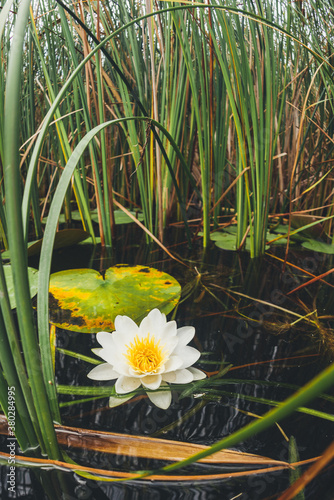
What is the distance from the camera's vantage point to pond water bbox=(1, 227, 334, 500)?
15.1 inches

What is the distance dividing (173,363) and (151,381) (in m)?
0.05

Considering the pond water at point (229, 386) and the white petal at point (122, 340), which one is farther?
the white petal at point (122, 340)

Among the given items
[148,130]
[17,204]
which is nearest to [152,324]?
[17,204]

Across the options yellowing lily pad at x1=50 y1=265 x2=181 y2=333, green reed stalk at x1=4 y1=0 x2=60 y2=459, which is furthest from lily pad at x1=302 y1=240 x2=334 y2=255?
green reed stalk at x1=4 y1=0 x2=60 y2=459

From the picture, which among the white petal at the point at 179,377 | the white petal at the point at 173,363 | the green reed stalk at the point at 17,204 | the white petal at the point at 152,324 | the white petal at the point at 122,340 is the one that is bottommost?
the white petal at the point at 179,377

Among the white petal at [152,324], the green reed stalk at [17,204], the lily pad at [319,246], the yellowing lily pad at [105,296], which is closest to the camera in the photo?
the green reed stalk at [17,204]

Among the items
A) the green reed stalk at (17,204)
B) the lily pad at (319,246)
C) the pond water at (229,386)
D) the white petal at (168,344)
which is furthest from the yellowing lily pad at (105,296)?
the lily pad at (319,246)

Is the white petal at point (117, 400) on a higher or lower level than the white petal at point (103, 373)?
lower

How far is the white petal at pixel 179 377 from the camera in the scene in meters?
0.53

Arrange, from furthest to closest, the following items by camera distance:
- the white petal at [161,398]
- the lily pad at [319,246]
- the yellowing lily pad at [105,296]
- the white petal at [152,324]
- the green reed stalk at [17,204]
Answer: the lily pad at [319,246] < the yellowing lily pad at [105,296] < the white petal at [152,324] < the white petal at [161,398] < the green reed stalk at [17,204]

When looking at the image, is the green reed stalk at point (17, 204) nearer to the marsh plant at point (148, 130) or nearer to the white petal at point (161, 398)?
the marsh plant at point (148, 130)

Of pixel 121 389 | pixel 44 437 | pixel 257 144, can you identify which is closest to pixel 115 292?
pixel 121 389

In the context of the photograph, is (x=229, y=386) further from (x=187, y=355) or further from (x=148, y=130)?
(x=148, y=130)

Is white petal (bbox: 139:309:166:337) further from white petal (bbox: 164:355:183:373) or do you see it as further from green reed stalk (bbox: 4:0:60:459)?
green reed stalk (bbox: 4:0:60:459)
